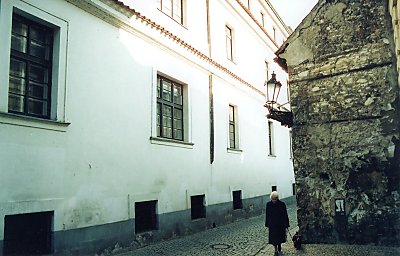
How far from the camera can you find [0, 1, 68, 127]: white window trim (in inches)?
244

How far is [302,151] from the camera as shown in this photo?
30.3 feet

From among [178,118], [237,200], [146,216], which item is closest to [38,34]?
[178,118]

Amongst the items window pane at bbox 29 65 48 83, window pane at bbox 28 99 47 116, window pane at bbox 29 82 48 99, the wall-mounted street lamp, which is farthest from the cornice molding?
the wall-mounted street lamp

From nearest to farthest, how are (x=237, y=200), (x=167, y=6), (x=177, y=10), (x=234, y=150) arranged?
(x=167, y=6) < (x=177, y=10) < (x=234, y=150) < (x=237, y=200)

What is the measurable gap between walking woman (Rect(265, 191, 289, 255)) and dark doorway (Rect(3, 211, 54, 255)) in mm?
4842

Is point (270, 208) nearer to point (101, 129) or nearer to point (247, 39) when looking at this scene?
point (101, 129)

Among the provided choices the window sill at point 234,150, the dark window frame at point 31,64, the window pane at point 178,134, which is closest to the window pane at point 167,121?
the window pane at point 178,134

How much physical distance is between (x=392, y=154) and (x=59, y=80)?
24.7 ft

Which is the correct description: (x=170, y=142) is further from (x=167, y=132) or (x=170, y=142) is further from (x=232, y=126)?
(x=232, y=126)

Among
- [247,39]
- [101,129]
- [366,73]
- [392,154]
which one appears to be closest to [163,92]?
[101,129]

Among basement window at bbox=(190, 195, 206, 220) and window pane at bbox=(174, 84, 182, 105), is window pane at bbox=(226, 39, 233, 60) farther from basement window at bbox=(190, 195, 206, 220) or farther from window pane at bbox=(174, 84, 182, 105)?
basement window at bbox=(190, 195, 206, 220)

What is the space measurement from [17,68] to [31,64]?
0.34 metres

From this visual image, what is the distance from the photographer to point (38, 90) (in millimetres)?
7090

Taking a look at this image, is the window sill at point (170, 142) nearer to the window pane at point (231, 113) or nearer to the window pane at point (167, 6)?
the window pane at point (231, 113)
